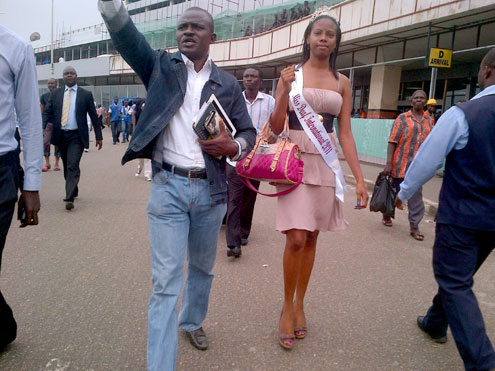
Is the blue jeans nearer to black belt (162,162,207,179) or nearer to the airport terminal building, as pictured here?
black belt (162,162,207,179)

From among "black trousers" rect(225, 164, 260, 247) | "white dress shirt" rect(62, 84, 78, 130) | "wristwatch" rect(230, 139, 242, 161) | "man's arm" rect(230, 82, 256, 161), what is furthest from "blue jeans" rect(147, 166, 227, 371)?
"white dress shirt" rect(62, 84, 78, 130)

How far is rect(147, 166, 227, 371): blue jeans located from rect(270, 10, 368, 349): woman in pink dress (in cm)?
56

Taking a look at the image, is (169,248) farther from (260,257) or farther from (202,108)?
(260,257)

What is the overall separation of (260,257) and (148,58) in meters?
2.92

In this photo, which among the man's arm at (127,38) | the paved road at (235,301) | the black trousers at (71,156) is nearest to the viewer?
the man's arm at (127,38)

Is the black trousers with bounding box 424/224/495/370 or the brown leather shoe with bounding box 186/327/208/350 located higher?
the black trousers with bounding box 424/224/495/370

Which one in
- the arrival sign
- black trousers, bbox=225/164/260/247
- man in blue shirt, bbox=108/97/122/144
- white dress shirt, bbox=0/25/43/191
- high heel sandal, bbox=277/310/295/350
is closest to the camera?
white dress shirt, bbox=0/25/43/191

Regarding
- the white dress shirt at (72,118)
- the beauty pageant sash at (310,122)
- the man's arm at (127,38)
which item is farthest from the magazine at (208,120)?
the white dress shirt at (72,118)

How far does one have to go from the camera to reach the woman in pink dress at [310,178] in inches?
114

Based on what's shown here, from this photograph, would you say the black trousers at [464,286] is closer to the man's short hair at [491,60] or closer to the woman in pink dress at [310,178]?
the woman in pink dress at [310,178]

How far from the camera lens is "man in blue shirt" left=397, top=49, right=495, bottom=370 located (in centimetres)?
230

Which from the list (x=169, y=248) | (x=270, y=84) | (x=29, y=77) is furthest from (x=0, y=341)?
(x=270, y=84)

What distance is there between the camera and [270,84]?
875 inches

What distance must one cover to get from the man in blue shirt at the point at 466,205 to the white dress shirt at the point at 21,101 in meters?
2.19
